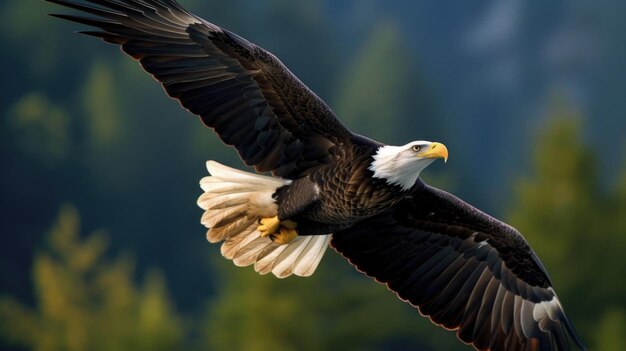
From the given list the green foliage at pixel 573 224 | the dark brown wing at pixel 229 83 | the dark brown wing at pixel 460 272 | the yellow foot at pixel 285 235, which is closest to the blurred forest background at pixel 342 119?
the green foliage at pixel 573 224

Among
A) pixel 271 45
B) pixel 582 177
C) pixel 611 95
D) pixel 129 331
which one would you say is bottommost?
pixel 129 331

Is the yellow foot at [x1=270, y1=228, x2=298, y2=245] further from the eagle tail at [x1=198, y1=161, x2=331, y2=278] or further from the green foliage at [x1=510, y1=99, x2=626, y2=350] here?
the green foliage at [x1=510, y1=99, x2=626, y2=350]

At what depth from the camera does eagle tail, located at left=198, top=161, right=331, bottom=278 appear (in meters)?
7.64

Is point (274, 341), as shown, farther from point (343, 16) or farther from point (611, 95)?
point (343, 16)

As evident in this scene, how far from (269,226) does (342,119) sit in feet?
121

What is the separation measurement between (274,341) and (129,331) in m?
6.00

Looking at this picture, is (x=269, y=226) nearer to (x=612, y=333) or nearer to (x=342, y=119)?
(x=612, y=333)

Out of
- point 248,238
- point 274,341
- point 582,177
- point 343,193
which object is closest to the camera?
point 343,193

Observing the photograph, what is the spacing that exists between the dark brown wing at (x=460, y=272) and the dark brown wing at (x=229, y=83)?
0.68 metres

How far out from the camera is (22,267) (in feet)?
126

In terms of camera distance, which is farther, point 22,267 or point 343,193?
point 22,267

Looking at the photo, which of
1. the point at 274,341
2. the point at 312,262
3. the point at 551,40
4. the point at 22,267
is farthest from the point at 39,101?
the point at 312,262

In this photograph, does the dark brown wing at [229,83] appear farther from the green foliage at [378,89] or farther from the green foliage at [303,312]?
the green foliage at [378,89]

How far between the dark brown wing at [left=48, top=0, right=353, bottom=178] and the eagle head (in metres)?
0.27
